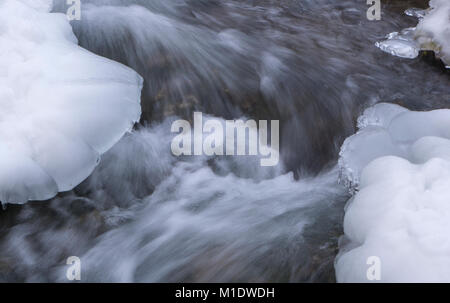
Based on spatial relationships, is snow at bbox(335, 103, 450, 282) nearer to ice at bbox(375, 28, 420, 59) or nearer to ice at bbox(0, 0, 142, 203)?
ice at bbox(375, 28, 420, 59)

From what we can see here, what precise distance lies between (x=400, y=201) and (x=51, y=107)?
2.04 m

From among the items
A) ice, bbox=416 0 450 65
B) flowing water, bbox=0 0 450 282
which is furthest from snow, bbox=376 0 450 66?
flowing water, bbox=0 0 450 282

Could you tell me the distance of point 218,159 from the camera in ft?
10.2

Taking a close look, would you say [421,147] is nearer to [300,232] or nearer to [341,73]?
[300,232]

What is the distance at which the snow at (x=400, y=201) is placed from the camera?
6.70ft

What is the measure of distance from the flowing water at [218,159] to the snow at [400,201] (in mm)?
186

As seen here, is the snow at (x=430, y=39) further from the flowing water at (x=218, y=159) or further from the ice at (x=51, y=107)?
the ice at (x=51, y=107)

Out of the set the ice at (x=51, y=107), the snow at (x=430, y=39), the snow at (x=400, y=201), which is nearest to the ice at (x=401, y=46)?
the snow at (x=430, y=39)

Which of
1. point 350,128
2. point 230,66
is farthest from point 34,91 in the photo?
point 350,128

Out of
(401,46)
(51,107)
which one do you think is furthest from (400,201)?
(401,46)

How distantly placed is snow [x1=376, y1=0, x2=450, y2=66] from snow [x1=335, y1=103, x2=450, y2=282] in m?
1.37

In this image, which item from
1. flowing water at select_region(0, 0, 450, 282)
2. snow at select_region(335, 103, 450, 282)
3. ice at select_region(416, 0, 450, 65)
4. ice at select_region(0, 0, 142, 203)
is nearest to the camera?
snow at select_region(335, 103, 450, 282)

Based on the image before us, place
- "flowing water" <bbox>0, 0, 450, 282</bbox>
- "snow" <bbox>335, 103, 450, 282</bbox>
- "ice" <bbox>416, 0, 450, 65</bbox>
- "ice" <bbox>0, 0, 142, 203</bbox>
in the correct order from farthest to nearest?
"ice" <bbox>416, 0, 450, 65</bbox>, "ice" <bbox>0, 0, 142, 203</bbox>, "flowing water" <bbox>0, 0, 450, 282</bbox>, "snow" <bbox>335, 103, 450, 282</bbox>

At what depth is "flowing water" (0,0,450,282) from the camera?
2.48m
